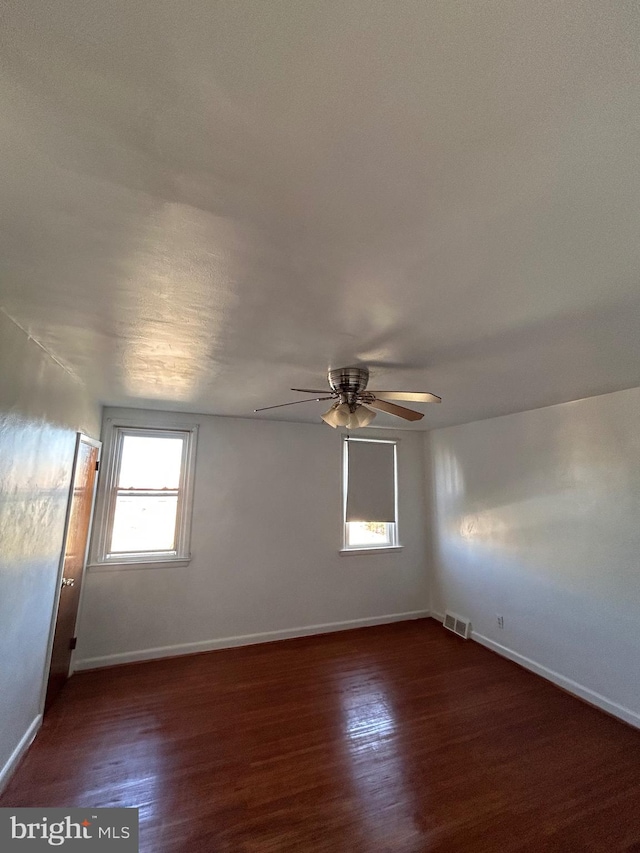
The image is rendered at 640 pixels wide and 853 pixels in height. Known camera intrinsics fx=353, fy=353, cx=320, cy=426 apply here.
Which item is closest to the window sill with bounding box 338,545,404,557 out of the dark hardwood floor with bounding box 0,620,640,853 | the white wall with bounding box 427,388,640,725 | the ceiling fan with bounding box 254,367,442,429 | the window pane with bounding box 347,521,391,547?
the window pane with bounding box 347,521,391,547

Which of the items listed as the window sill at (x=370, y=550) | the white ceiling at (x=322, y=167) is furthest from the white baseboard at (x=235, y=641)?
the white ceiling at (x=322, y=167)

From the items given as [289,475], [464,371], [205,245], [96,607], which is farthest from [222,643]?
[205,245]

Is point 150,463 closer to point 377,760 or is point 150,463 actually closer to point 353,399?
point 353,399

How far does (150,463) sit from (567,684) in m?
4.29

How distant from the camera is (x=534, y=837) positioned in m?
1.72

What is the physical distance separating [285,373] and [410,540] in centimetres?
326

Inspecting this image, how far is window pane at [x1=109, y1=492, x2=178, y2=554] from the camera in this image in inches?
139

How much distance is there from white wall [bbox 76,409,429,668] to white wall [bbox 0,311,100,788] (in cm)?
97

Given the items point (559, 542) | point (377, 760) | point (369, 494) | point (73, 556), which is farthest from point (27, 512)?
point (559, 542)

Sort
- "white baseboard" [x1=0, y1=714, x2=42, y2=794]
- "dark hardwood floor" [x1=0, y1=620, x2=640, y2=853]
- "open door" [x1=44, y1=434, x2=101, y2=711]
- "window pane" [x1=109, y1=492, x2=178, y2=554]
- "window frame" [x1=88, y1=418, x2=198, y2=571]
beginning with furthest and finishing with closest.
Answer: "window pane" [x1=109, y1=492, x2=178, y2=554]
"window frame" [x1=88, y1=418, x2=198, y2=571]
"open door" [x1=44, y1=434, x2=101, y2=711]
"white baseboard" [x1=0, y1=714, x2=42, y2=794]
"dark hardwood floor" [x1=0, y1=620, x2=640, y2=853]

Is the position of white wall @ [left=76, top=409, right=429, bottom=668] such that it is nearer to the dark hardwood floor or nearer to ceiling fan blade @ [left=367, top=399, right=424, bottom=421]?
the dark hardwood floor

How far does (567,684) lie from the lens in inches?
116

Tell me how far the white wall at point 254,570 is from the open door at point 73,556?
0.80 feet

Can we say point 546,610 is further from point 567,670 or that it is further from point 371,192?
point 371,192
